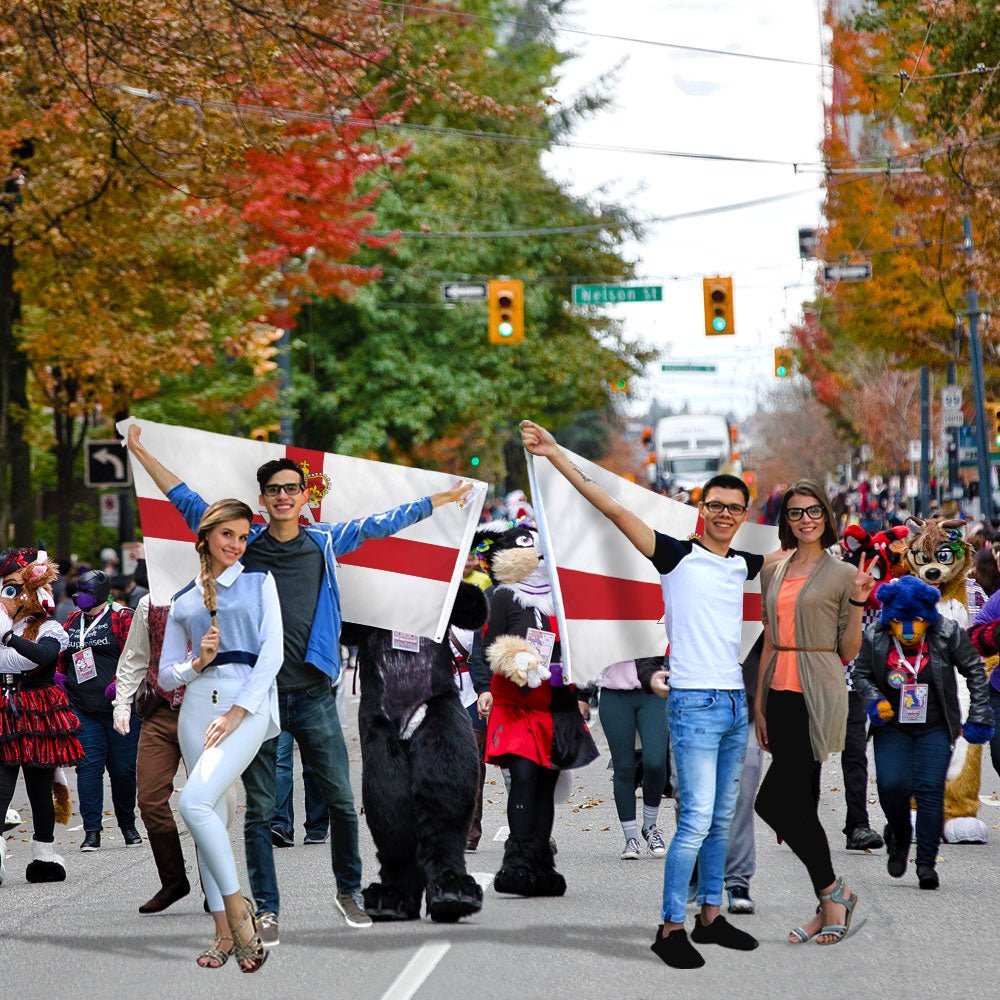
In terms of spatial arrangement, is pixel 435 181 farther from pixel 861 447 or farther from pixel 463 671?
pixel 861 447

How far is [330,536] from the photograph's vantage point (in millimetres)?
8211

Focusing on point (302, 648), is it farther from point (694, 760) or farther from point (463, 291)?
point (463, 291)

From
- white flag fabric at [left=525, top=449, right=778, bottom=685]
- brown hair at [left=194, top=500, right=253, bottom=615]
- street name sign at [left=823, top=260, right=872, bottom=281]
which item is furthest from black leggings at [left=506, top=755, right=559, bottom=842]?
street name sign at [left=823, top=260, right=872, bottom=281]

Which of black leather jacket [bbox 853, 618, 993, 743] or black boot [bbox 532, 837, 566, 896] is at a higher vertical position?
black leather jacket [bbox 853, 618, 993, 743]

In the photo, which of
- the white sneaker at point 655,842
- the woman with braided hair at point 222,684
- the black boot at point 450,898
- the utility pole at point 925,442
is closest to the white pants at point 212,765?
the woman with braided hair at point 222,684

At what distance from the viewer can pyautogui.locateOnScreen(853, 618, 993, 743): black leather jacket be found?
934 cm

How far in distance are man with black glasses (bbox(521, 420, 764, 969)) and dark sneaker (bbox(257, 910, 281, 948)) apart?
1632mm

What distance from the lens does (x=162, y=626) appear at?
30.1ft

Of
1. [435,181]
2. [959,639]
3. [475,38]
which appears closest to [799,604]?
[959,639]

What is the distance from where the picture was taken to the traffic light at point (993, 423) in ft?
117

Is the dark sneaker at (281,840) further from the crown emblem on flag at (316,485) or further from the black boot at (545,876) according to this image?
the crown emblem on flag at (316,485)

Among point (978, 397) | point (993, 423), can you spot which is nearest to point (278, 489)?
point (978, 397)

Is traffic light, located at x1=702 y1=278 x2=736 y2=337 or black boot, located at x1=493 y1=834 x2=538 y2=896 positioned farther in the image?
traffic light, located at x1=702 y1=278 x2=736 y2=337

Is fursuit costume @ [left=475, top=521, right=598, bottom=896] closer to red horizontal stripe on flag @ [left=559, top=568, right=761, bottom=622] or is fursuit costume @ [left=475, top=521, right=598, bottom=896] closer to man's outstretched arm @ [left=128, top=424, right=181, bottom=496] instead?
red horizontal stripe on flag @ [left=559, top=568, right=761, bottom=622]
